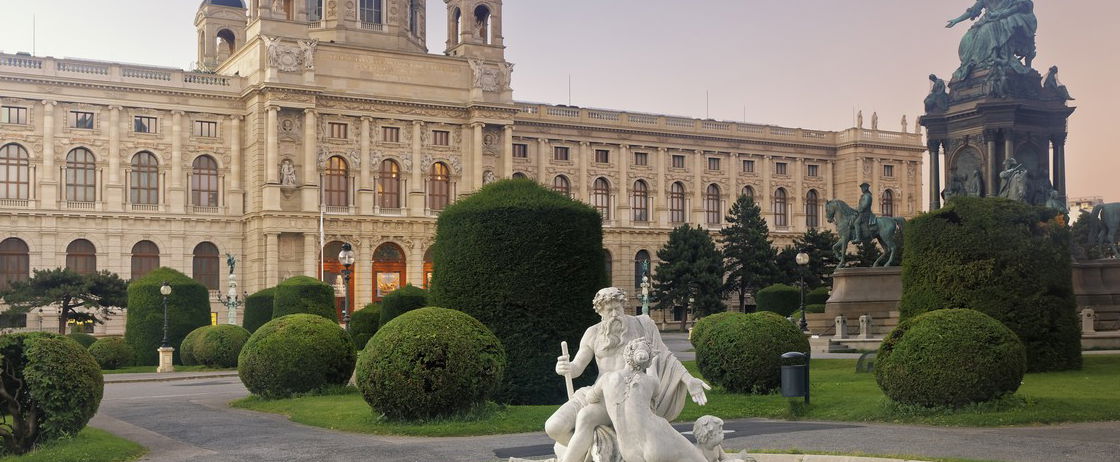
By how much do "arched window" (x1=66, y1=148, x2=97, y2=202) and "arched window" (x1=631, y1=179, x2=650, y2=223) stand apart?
3711cm

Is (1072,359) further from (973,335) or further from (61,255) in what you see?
(61,255)

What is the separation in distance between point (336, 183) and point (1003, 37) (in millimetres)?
45713

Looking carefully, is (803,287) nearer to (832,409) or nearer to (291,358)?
(832,409)

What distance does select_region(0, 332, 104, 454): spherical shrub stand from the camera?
15.1 metres

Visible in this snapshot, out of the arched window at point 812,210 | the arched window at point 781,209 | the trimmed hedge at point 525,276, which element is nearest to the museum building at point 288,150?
the arched window at point 781,209

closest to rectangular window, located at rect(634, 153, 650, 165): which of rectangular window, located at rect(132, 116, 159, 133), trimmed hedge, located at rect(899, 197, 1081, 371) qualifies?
rectangular window, located at rect(132, 116, 159, 133)

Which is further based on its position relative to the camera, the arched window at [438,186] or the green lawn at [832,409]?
the arched window at [438,186]

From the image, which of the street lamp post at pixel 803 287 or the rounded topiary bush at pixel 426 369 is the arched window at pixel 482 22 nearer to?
the street lamp post at pixel 803 287

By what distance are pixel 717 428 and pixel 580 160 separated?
73.3 meters

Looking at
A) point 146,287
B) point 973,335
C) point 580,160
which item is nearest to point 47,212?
point 146,287

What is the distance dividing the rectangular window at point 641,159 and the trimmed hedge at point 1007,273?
63.2 metres

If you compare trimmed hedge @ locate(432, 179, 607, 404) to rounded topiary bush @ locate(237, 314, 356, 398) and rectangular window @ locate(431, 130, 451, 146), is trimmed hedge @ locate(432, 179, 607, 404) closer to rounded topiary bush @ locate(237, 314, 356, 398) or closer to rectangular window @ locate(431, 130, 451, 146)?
rounded topiary bush @ locate(237, 314, 356, 398)

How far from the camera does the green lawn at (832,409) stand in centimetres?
1712

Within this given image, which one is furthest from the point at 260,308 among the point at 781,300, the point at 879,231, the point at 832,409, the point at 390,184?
the point at 832,409
